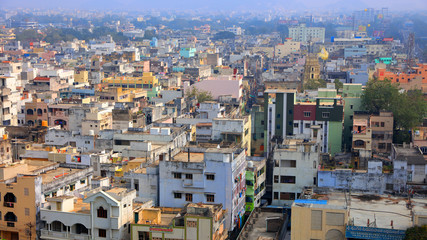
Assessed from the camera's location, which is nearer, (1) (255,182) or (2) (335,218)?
(2) (335,218)

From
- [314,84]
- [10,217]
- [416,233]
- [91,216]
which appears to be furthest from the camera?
[314,84]

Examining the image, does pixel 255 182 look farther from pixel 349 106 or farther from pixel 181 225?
pixel 349 106

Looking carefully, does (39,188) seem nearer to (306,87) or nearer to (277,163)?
(277,163)

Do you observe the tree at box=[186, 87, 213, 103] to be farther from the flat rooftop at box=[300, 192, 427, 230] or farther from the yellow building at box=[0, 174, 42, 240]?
the yellow building at box=[0, 174, 42, 240]

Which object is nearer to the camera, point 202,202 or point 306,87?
point 202,202

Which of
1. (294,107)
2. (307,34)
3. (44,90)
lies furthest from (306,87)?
(307,34)

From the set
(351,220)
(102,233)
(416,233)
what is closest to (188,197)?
(102,233)

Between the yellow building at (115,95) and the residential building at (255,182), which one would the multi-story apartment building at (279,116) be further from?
the yellow building at (115,95)
